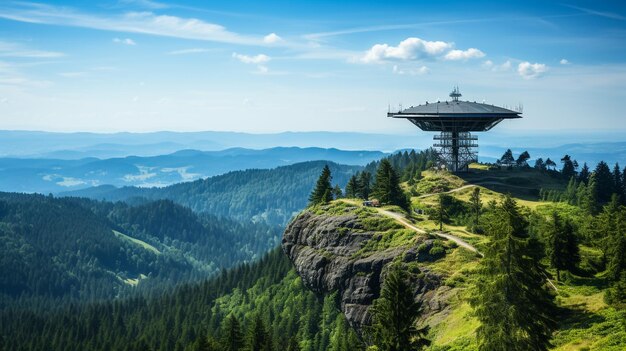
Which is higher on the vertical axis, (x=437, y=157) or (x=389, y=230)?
(x=437, y=157)

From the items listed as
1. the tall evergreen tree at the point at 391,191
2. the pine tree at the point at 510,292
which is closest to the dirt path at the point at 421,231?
the tall evergreen tree at the point at 391,191

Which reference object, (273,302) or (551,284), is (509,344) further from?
(273,302)

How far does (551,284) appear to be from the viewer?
56.7m

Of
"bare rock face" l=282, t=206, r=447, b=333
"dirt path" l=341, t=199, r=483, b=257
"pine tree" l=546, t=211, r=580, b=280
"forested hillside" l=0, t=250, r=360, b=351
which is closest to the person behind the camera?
"pine tree" l=546, t=211, r=580, b=280

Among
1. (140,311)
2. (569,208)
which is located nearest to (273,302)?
(569,208)

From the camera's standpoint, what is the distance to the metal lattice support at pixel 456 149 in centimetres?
12100

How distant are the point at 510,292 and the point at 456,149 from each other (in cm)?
8824

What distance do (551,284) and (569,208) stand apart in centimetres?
4538

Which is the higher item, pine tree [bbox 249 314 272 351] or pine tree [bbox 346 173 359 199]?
pine tree [bbox 346 173 359 199]

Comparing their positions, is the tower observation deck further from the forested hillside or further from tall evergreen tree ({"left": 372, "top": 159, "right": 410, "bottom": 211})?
the forested hillside

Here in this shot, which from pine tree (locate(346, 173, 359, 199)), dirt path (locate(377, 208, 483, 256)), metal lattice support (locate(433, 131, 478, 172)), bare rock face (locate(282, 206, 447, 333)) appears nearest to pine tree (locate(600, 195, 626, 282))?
dirt path (locate(377, 208, 483, 256))

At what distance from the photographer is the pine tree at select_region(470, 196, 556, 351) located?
37.6m

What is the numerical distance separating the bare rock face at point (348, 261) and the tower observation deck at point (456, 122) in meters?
36.8

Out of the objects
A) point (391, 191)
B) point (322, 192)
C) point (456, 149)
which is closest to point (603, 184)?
point (456, 149)
